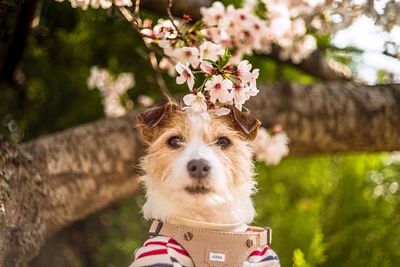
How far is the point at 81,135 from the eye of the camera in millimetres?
3473

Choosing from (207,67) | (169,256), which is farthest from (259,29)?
(169,256)

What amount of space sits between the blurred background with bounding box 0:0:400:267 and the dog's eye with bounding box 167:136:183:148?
1690mm

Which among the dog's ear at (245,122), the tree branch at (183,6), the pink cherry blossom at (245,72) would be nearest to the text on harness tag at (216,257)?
the dog's ear at (245,122)

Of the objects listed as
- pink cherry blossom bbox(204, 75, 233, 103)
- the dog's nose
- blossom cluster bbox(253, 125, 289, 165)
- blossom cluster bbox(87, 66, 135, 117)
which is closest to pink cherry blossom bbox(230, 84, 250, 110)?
pink cherry blossom bbox(204, 75, 233, 103)

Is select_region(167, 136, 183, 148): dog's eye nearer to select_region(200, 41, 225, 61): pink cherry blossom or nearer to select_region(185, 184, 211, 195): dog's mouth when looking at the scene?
select_region(185, 184, 211, 195): dog's mouth

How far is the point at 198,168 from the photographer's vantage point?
74.1 inches

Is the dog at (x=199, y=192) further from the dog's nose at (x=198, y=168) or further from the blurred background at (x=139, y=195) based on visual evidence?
the blurred background at (x=139, y=195)

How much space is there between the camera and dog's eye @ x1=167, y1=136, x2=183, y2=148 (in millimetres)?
2039

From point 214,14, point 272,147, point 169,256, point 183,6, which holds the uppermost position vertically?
point 183,6

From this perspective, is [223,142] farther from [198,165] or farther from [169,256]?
[169,256]

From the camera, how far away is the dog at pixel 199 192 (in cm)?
193

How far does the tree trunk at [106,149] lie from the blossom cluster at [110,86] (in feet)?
1.66

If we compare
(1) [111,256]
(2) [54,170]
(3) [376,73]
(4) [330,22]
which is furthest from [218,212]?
(3) [376,73]

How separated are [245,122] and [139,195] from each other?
2.49 meters
